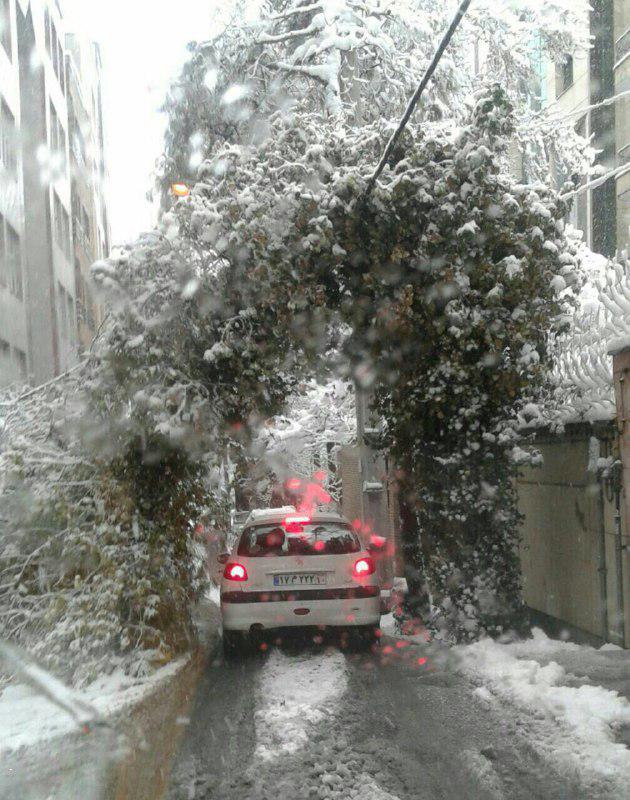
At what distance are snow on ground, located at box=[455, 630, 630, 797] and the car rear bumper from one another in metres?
1.16

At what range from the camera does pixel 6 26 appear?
82.7 feet

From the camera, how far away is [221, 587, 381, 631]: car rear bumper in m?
10.3

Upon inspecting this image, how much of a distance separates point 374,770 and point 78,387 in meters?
6.22

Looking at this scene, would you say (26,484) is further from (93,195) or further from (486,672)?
(93,195)

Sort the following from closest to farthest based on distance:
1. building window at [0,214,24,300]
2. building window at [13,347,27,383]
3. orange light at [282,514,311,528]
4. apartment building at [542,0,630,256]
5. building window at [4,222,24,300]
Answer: orange light at [282,514,311,528] < apartment building at [542,0,630,256] < building window at [0,214,24,300] < building window at [4,222,24,300] < building window at [13,347,27,383]

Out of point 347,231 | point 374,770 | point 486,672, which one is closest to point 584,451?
point 486,672

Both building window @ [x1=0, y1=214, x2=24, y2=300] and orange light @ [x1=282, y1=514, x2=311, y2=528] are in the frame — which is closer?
orange light @ [x1=282, y1=514, x2=311, y2=528]

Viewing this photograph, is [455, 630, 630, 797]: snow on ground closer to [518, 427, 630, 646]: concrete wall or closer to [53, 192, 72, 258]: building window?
[518, 427, 630, 646]: concrete wall

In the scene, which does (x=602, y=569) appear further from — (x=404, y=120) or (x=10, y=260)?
(x=10, y=260)

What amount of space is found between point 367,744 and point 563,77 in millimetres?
22373

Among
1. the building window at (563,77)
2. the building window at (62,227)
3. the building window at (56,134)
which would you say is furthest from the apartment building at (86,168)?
the building window at (563,77)

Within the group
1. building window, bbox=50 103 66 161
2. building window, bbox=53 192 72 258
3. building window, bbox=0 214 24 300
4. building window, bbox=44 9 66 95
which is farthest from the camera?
building window, bbox=50 103 66 161

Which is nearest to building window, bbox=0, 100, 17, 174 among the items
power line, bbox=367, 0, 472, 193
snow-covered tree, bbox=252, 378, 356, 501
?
snow-covered tree, bbox=252, 378, 356, 501

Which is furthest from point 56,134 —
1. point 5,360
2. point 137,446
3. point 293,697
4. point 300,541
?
point 293,697
